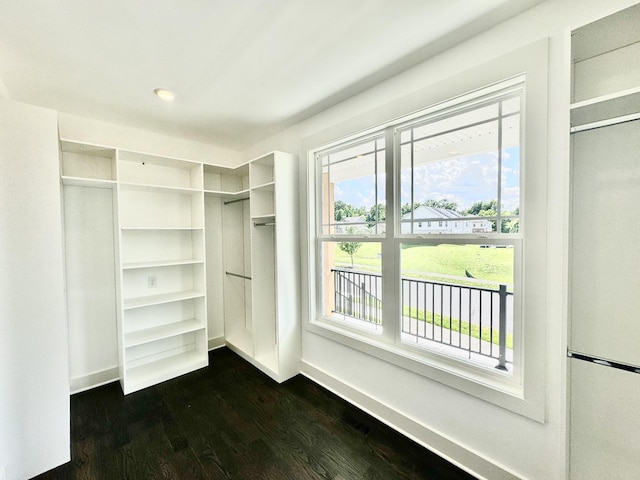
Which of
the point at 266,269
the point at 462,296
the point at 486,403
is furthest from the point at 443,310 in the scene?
the point at 266,269

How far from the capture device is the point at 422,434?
6.10 ft

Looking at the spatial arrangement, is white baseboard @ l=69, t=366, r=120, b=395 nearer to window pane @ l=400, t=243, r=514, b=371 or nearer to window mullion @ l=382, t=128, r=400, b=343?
window mullion @ l=382, t=128, r=400, b=343

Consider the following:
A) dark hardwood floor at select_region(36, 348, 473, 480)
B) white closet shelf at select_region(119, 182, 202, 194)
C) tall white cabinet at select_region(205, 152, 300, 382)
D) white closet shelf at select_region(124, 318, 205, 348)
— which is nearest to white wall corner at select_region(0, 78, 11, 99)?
white closet shelf at select_region(119, 182, 202, 194)

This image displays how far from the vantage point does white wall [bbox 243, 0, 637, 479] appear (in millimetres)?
1269

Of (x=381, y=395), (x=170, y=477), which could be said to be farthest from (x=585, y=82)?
(x=170, y=477)

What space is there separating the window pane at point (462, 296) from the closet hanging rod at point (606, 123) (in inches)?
26.0

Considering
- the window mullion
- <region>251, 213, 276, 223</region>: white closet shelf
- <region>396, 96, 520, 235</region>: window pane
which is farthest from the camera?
<region>251, 213, 276, 223</region>: white closet shelf

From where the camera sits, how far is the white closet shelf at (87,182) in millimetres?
2313

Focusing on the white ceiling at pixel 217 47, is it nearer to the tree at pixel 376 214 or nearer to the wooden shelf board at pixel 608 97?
the wooden shelf board at pixel 608 97


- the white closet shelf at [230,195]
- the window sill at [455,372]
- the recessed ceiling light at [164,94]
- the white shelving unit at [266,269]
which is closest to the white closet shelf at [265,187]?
the white shelving unit at [266,269]

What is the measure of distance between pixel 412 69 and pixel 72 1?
1906 millimetres

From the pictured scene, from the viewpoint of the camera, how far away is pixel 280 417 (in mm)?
Result: 2176

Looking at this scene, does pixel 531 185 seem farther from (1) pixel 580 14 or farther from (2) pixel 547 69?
(1) pixel 580 14

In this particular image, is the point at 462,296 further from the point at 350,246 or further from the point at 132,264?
the point at 132,264
